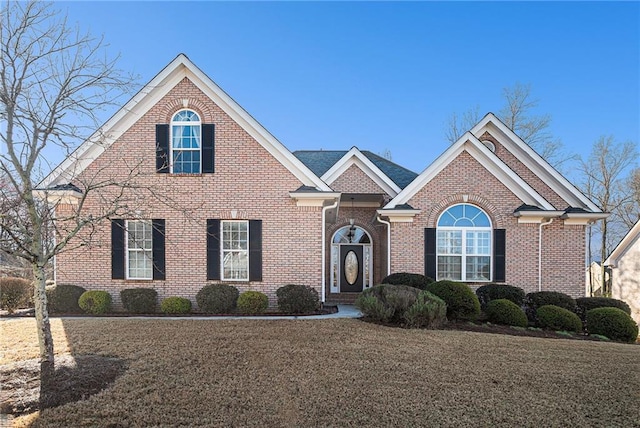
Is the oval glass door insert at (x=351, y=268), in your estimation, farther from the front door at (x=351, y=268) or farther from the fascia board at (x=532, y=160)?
the fascia board at (x=532, y=160)

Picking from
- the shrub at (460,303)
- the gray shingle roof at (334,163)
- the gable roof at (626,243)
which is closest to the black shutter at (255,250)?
the gray shingle roof at (334,163)

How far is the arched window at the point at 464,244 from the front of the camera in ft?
38.7

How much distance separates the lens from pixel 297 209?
10961 millimetres

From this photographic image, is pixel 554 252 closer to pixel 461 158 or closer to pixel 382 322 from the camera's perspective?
pixel 461 158

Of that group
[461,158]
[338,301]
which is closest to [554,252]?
[461,158]

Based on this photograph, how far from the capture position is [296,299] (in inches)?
404

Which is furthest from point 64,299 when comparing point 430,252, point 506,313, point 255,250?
point 506,313

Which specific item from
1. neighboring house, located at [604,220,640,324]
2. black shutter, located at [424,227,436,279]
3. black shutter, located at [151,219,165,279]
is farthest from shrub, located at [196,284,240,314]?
neighboring house, located at [604,220,640,324]

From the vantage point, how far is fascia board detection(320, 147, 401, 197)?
47.2 feet

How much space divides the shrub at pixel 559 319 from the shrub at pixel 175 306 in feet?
34.3

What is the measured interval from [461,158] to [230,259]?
8.35m

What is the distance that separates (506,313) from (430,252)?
2849mm

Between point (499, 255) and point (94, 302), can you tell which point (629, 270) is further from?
point (94, 302)

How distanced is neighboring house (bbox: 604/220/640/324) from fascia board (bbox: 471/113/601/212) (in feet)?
20.7
